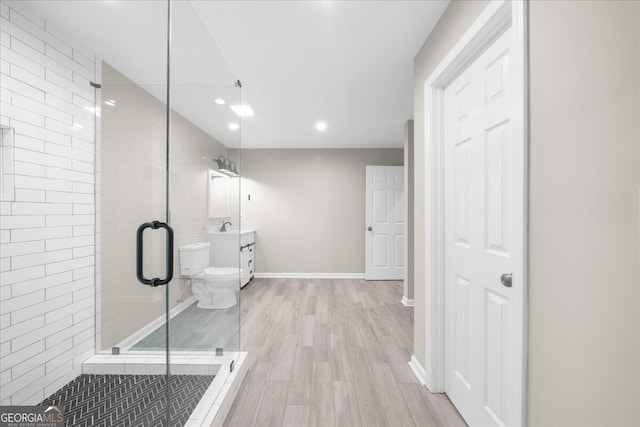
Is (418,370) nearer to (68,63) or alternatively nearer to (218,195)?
(218,195)

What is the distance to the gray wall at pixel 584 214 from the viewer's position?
2.36 ft

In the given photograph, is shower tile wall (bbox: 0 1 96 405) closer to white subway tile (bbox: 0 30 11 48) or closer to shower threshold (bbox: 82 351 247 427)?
white subway tile (bbox: 0 30 11 48)

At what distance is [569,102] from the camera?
88 cm

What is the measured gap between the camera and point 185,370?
1.70m

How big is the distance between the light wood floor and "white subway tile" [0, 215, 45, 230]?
1.45 m

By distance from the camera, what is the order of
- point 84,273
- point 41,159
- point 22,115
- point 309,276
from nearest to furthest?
point 22,115
point 41,159
point 84,273
point 309,276

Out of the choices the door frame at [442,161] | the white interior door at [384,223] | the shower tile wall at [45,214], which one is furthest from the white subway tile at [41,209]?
the white interior door at [384,223]

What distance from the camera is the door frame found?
3.55 feet

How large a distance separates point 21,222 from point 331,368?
2.07 metres

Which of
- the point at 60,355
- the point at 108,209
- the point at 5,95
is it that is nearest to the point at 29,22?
the point at 5,95

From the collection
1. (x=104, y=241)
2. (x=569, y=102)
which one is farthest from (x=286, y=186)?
(x=569, y=102)

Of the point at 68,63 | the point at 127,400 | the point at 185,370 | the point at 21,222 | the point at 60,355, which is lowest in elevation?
the point at 127,400

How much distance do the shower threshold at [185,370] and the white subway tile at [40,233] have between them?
762 mm

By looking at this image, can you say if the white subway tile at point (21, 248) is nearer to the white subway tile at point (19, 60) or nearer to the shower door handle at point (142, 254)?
the shower door handle at point (142, 254)
